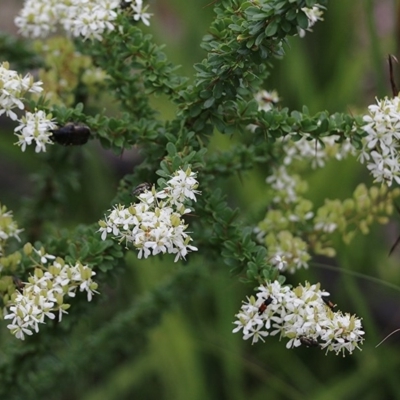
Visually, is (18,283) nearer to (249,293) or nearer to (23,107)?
(23,107)

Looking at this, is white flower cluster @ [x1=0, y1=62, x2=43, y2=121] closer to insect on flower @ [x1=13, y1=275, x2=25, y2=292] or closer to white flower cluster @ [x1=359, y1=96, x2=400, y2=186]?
insect on flower @ [x1=13, y1=275, x2=25, y2=292]

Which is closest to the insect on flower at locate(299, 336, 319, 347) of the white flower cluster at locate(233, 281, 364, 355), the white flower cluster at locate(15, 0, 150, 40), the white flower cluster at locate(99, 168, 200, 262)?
the white flower cluster at locate(233, 281, 364, 355)

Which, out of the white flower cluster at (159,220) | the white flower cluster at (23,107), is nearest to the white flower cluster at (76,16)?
the white flower cluster at (23,107)

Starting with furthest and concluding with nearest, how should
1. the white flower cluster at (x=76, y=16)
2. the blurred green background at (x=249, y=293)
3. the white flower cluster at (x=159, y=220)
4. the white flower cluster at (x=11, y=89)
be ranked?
the blurred green background at (x=249, y=293) → the white flower cluster at (x=76, y=16) → the white flower cluster at (x=11, y=89) → the white flower cluster at (x=159, y=220)

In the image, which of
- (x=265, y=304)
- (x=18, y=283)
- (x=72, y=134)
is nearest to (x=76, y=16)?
(x=72, y=134)

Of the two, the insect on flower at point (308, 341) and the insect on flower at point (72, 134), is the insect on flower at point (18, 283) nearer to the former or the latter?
the insect on flower at point (72, 134)

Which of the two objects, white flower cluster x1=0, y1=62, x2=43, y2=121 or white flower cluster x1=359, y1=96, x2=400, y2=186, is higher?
white flower cluster x1=0, y1=62, x2=43, y2=121
